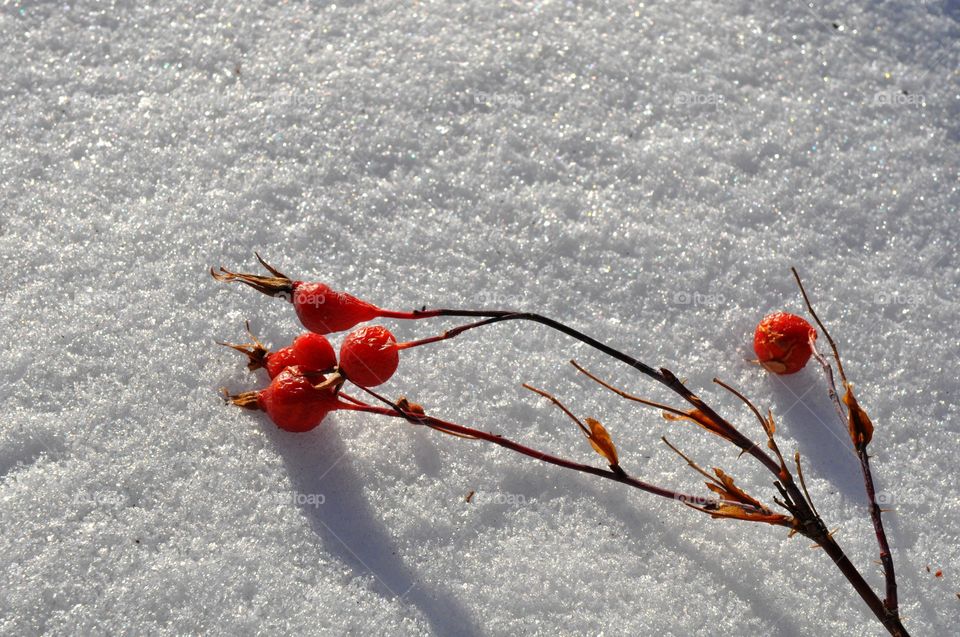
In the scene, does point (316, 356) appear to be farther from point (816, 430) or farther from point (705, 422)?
point (816, 430)

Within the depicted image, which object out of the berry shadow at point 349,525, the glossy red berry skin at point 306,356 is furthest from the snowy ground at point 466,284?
the glossy red berry skin at point 306,356

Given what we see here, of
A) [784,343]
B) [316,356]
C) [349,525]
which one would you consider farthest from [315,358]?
[784,343]

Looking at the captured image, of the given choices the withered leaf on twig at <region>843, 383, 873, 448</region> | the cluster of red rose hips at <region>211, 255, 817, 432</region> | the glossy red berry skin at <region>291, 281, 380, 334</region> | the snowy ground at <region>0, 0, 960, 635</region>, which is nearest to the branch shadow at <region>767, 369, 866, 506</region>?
the snowy ground at <region>0, 0, 960, 635</region>

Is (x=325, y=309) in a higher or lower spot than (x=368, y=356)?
higher

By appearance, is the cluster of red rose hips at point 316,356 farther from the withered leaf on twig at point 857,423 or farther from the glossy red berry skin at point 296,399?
the withered leaf on twig at point 857,423

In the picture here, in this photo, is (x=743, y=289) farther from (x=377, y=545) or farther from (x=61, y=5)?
(x=61, y=5)

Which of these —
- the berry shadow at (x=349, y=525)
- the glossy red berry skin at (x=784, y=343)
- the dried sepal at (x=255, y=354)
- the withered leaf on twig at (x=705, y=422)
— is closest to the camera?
the withered leaf on twig at (x=705, y=422)
